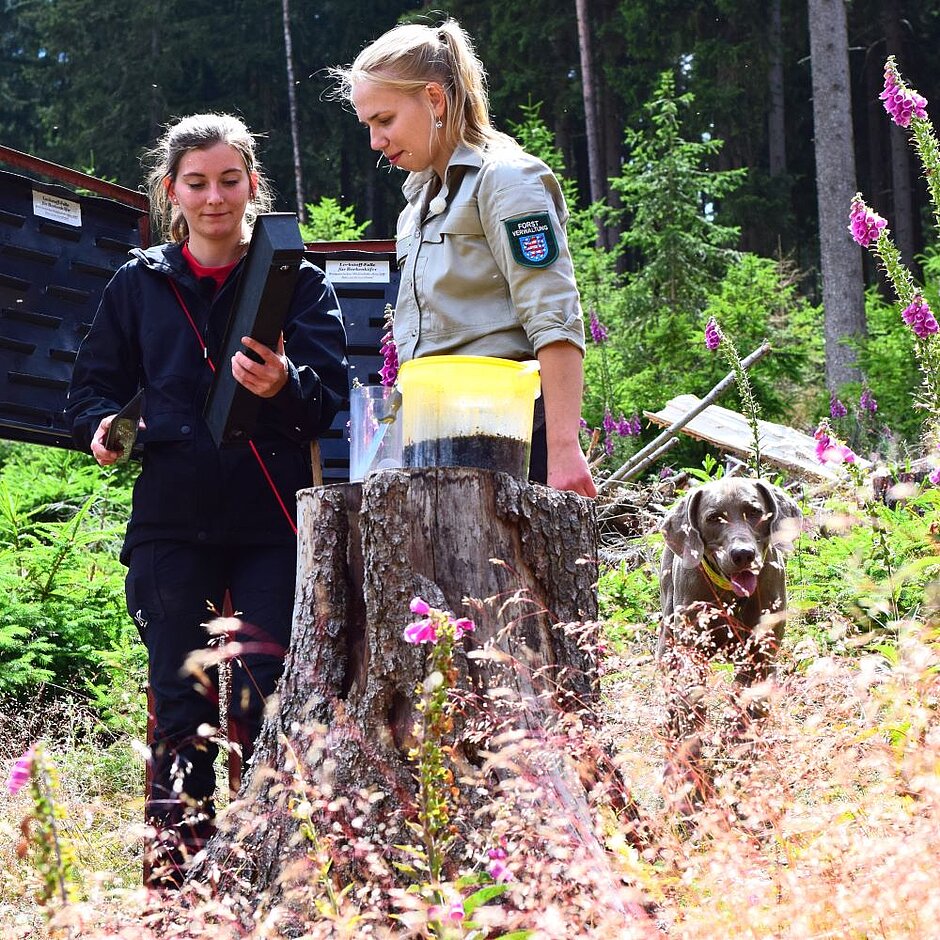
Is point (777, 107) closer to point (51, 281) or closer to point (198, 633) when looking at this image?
point (51, 281)

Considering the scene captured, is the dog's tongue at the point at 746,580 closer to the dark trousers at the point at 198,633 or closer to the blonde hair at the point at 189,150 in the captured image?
the dark trousers at the point at 198,633

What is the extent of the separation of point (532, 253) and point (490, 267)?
0.18 meters

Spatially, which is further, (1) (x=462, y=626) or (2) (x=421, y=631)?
(1) (x=462, y=626)

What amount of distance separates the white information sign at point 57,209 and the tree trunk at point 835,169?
12160 mm

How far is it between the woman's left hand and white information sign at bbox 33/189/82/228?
2082mm

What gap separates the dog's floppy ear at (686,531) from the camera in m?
4.82

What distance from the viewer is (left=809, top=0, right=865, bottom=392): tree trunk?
1612 centimetres

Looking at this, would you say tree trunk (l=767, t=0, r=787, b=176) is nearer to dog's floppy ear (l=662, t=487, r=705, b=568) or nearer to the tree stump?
dog's floppy ear (l=662, t=487, r=705, b=568)

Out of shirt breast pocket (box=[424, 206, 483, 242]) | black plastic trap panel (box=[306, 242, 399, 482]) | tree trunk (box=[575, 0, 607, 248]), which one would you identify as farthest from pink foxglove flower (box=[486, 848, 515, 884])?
tree trunk (box=[575, 0, 607, 248])

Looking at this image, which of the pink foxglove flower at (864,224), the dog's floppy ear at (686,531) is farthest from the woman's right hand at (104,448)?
the pink foxglove flower at (864,224)

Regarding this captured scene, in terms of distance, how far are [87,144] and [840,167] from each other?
64.2ft

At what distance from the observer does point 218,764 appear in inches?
218

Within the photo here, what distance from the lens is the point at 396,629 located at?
9.98 feet

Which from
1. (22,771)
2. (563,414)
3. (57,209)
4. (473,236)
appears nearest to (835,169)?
(57,209)
